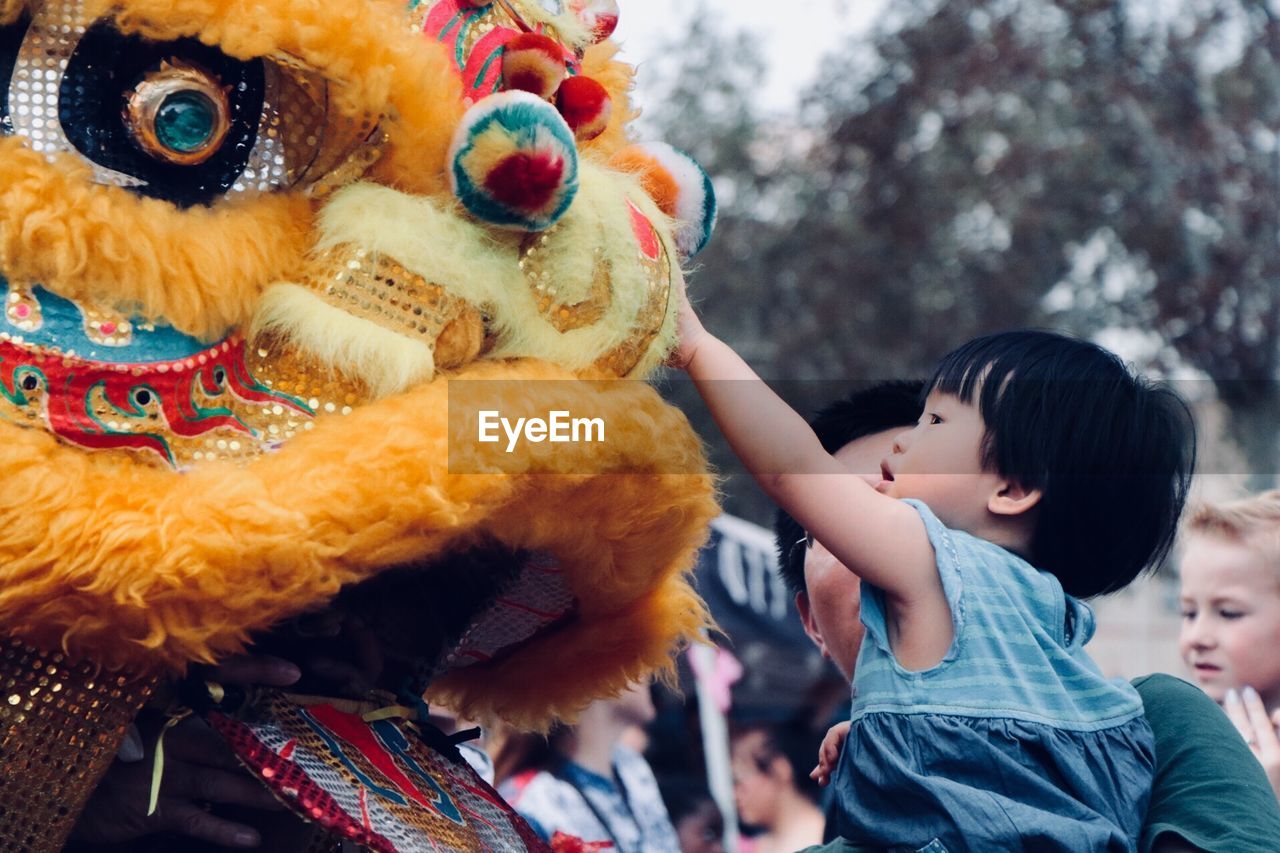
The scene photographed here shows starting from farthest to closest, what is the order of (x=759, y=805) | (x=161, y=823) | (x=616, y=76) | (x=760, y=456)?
Answer: (x=759, y=805), (x=616, y=76), (x=760, y=456), (x=161, y=823)

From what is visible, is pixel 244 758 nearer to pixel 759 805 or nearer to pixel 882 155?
pixel 759 805

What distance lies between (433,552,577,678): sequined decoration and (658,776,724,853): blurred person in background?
7.87 ft

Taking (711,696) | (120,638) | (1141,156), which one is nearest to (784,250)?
(1141,156)

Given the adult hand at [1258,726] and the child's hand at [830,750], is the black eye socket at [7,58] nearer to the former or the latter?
the child's hand at [830,750]

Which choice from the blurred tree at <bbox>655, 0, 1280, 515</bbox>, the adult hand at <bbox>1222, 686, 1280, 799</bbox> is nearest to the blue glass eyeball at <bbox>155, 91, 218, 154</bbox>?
the adult hand at <bbox>1222, 686, 1280, 799</bbox>

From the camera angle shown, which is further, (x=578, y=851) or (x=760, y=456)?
(x=578, y=851)

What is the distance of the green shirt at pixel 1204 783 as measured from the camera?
1.61 metres

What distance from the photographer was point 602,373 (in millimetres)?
1569

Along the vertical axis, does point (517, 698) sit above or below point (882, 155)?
above

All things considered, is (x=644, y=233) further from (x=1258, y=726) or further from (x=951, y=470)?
(x=1258, y=726)

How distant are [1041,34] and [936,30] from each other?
2.57 feet

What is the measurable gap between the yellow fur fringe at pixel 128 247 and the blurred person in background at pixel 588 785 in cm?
206

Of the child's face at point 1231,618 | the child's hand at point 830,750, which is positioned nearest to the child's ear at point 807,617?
the child's hand at point 830,750

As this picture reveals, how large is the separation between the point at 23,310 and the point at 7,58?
0.27 m
